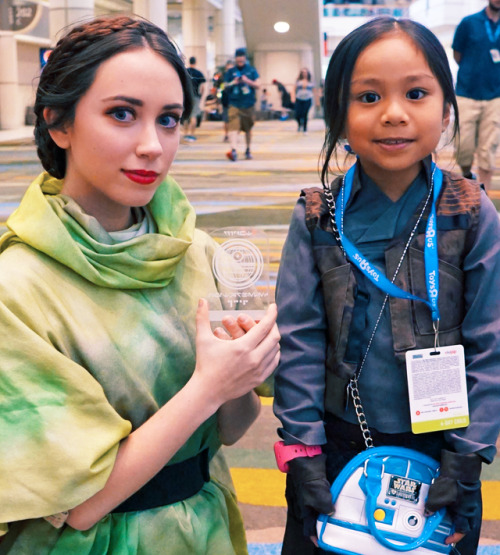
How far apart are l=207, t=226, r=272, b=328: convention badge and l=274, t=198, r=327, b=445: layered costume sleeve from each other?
193 mm

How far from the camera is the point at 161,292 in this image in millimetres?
1602

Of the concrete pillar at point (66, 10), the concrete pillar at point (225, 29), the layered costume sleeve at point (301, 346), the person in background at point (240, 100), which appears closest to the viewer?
the layered costume sleeve at point (301, 346)

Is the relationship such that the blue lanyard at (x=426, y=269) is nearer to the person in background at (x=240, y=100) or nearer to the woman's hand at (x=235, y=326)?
the woman's hand at (x=235, y=326)

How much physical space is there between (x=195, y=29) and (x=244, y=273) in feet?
97.6

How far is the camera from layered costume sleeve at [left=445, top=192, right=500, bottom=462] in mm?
1645

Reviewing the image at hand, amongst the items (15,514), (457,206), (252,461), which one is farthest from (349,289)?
(252,461)

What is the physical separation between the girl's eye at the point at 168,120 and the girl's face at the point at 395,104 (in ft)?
1.22

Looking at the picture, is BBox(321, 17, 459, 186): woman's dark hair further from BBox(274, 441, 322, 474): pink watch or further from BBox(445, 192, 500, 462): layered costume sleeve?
BBox(274, 441, 322, 474): pink watch

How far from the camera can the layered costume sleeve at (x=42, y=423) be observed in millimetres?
1370

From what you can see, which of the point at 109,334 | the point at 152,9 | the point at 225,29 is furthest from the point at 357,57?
the point at 225,29

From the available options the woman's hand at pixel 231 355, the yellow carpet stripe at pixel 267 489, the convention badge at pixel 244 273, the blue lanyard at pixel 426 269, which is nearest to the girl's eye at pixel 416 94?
the blue lanyard at pixel 426 269

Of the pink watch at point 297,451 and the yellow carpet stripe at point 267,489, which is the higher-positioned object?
the pink watch at point 297,451

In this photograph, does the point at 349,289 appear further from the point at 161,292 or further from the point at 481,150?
the point at 481,150

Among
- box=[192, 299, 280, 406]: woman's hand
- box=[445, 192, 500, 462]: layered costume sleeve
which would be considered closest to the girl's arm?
box=[192, 299, 280, 406]: woman's hand
